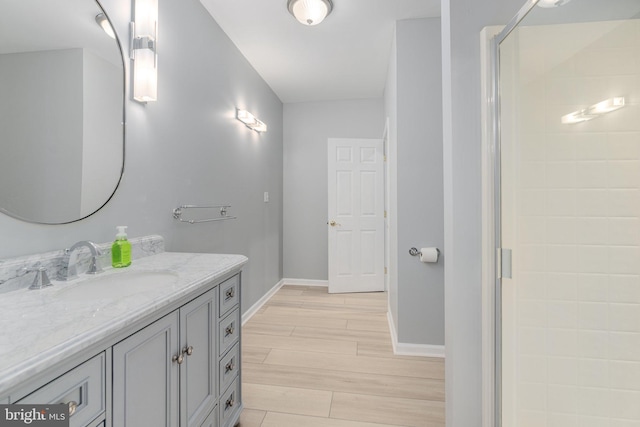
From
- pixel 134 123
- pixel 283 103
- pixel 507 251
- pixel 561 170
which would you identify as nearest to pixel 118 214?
pixel 134 123

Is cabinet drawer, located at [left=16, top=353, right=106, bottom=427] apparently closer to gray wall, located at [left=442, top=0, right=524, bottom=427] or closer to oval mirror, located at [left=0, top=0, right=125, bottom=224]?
oval mirror, located at [left=0, top=0, right=125, bottom=224]

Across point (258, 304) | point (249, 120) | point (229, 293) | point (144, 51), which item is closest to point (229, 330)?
point (229, 293)

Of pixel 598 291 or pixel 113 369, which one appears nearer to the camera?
pixel 113 369

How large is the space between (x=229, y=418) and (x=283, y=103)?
3782mm

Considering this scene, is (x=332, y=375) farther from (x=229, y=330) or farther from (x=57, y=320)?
(x=57, y=320)

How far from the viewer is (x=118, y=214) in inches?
57.0

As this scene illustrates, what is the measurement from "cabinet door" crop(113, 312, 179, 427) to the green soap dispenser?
1.57 ft

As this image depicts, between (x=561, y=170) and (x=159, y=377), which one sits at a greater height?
(x=561, y=170)

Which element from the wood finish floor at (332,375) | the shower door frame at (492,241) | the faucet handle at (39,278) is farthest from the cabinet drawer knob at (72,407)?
the shower door frame at (492,241)

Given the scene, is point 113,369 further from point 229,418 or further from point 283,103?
point 283,103

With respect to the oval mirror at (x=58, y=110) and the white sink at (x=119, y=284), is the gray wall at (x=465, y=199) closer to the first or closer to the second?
the white sink at (x=119, y=284)

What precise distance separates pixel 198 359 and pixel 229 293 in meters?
0.32

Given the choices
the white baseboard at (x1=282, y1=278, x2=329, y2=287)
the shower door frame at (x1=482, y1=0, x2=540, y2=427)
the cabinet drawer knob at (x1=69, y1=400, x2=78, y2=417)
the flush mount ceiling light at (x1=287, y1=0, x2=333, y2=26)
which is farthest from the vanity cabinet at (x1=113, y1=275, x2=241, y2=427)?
the white baseboard at (x1=282, y1=278, x2=329, y2=287)

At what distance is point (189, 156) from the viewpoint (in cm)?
202
